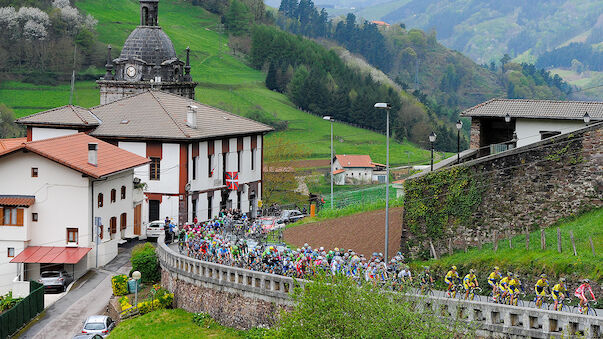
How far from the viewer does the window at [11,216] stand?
2329 inches

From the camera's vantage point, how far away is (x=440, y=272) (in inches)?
1849

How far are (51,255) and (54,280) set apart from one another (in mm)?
2951

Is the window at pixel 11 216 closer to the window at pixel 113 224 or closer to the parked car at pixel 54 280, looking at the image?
the parked car at pixel 54 280

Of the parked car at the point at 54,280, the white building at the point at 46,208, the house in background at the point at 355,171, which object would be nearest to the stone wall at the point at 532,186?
the parked car at the point at 54,280

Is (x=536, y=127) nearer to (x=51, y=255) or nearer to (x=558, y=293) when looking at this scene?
(x=558, y=293)

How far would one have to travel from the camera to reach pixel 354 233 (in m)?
60.5

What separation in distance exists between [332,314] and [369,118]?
473 ft

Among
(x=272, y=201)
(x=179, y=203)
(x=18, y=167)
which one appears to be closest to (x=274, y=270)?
(x=18, y=167)

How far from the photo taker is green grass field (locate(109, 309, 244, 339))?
4494 centimetres

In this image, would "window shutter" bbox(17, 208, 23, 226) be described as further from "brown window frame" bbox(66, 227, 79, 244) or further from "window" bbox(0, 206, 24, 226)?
"brown window frame" bbox(66, 227, 79, 244)

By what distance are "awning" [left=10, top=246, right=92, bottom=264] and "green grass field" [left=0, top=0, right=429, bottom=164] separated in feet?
269

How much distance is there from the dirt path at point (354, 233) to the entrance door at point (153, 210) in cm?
1106

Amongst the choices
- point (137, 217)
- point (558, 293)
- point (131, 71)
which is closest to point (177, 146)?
point (137, 217)

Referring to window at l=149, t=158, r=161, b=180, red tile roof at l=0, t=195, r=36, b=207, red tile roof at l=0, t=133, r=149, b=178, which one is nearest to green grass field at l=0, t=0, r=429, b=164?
window at l=149, t=158, r=161, b=180
